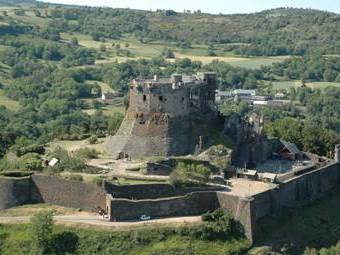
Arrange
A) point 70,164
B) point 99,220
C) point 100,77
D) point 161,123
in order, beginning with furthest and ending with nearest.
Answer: point 100,77
point 161,123
point 70,164
point 99,220

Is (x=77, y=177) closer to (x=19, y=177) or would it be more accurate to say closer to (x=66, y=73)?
(x=19, y=177)

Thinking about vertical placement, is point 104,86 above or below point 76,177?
below

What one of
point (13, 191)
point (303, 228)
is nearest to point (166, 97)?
point (13, 191)

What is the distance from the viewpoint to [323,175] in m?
69.8

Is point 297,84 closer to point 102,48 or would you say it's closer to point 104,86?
point 104,86

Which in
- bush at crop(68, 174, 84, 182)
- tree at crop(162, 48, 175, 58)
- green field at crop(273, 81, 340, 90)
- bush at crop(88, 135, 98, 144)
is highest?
tree at crop(162, 48, 175, 58)

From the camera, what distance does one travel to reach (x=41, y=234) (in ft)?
175

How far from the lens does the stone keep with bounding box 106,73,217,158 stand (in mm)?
66062

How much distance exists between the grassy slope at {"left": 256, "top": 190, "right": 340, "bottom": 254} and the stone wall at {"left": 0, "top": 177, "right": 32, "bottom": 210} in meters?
18.4

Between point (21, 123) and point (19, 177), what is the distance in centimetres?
5353

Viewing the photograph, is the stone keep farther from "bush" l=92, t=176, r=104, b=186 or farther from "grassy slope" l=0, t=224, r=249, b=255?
"grassy slope" l=0, t=224, r=249, b=255

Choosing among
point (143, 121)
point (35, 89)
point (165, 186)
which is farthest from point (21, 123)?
point (165, 186)

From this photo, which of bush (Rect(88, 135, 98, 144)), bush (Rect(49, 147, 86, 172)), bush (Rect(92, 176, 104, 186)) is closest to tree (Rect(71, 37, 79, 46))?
bush (Rect(88, 135, 98, 144))

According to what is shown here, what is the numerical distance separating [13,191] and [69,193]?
15.2ft
